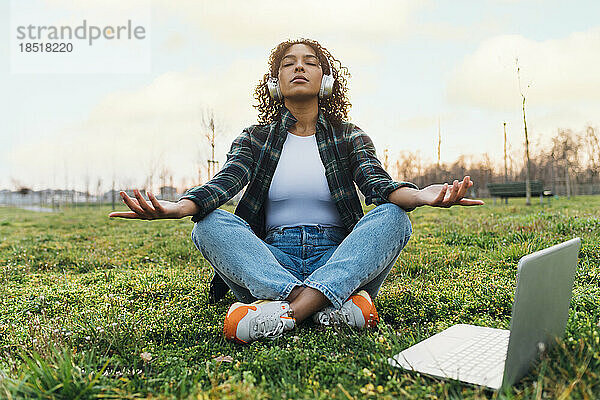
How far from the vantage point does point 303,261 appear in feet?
10.3

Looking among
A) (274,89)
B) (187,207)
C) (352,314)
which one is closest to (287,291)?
(352,314)

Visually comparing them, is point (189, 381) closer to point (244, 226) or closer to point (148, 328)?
point (148, 328)

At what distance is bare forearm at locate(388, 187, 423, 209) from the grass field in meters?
0.70

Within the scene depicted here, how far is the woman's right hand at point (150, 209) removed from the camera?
257 centimetres

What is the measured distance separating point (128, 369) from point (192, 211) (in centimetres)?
98

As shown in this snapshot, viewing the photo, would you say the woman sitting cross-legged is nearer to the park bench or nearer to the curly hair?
the curly hair

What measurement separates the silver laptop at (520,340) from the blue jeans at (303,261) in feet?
1.85

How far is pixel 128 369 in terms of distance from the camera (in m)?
2.16

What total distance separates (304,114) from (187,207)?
4.09ft

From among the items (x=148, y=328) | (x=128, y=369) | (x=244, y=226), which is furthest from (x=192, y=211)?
(x=128, y=369)

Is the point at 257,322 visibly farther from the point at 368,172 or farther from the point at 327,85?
the point at 327,85

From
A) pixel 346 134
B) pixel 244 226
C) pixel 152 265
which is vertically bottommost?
pixel 152 265

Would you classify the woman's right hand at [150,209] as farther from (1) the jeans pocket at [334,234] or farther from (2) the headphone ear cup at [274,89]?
(2) the headphone ear cup at [274,89]

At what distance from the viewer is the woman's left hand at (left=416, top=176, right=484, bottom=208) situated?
2571 millimetres
